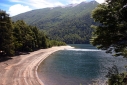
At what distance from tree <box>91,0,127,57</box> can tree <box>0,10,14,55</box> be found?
60.9 meters

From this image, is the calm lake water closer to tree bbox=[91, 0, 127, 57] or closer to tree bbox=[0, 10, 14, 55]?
tree bbox=[0, 10, 14, 55]

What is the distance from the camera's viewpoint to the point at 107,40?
1634 centimetres

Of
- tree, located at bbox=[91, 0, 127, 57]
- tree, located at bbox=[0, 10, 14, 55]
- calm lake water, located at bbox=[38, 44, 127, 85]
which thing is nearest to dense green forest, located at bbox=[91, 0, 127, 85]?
tree, located at bbox=[91, 0, 127, 57]

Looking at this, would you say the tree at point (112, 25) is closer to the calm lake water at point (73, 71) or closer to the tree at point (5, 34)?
the calm lake water at point (73, 71)

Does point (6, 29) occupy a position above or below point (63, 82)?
above

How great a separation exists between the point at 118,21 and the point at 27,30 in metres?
98.5

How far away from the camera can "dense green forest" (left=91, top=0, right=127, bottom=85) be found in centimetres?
1505

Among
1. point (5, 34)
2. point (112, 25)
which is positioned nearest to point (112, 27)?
point (112, 25)

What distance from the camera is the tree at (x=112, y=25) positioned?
1503 cm

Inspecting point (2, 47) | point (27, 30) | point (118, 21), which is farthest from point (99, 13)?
point (27, 30)

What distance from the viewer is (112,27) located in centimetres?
1566

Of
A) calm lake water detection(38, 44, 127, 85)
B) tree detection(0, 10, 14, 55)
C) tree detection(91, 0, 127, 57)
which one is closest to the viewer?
tree detection(91, 0, 127, 57)

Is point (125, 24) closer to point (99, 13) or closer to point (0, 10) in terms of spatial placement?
point (99, 13)

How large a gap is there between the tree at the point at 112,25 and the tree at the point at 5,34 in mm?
60858
